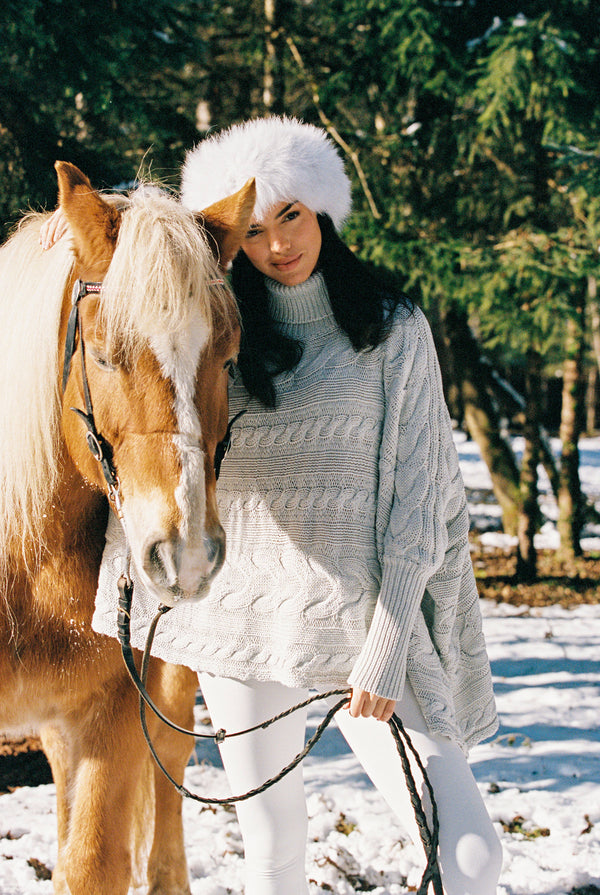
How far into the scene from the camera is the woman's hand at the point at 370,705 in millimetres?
1492

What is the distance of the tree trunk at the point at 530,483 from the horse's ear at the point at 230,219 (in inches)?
215

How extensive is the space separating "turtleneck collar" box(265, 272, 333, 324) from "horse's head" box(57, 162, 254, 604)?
28cm

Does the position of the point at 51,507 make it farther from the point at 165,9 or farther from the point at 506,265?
the point at 506,265

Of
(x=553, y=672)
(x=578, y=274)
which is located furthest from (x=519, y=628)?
(x=578, y=274)

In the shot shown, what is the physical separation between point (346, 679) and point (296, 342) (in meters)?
0.78

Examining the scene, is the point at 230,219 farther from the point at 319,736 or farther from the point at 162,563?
the point at 319,736

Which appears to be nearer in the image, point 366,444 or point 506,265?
point 366,444

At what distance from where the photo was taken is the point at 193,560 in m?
1.25

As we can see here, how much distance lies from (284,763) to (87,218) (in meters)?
1.29

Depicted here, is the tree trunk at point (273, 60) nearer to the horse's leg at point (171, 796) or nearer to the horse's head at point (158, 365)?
the horse's leg at point (171, 796)

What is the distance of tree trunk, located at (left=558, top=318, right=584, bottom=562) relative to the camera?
674cm

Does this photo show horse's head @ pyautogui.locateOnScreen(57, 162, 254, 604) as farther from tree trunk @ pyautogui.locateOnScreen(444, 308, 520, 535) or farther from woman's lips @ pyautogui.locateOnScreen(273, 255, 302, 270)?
tree trunk @ pyautogui.locateOnScreen(444, 308, 520, 535)

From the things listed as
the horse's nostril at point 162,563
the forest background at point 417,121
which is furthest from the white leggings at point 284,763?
the forest background at point 417,121

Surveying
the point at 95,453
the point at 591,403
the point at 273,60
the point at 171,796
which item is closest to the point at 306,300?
the point at 95,453
